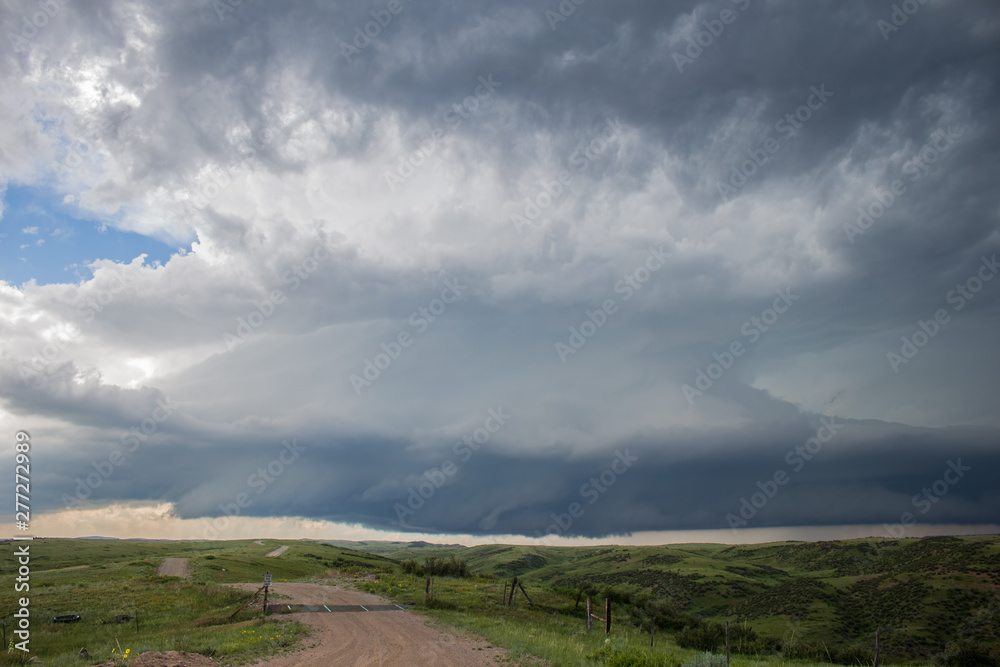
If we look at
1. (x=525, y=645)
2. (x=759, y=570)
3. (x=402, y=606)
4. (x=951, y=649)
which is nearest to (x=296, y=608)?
(x=402, y=606)

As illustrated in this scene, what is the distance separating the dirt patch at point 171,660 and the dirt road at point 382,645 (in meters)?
2.45

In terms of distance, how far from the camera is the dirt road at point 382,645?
2170 cm

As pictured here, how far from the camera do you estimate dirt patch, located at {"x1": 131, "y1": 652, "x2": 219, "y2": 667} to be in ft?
59.9

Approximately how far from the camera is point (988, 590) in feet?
253

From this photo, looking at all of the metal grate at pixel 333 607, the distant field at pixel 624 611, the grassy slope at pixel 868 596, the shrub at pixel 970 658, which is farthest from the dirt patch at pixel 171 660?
the grassy slope at pixel 868 596

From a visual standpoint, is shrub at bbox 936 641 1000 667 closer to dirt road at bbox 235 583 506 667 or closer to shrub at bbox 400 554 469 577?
dirt road at bbox 235 583 506 667

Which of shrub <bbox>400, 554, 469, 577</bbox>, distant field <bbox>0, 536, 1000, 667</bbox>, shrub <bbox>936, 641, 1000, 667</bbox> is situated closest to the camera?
distant field <bbox>0, 536, 1000, 667</bbox>

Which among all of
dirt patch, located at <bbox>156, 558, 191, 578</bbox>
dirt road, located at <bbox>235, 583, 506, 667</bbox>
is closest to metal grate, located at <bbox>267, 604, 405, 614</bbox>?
dirt road, located at <bbox>235, 583, 506, 667</bbox>

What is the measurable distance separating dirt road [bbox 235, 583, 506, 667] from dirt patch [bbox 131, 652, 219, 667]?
2447 mm

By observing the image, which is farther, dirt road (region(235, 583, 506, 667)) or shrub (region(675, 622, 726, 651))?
shrub (region(675, 622, 726, 651))

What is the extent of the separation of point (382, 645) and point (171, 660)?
9.29 meters

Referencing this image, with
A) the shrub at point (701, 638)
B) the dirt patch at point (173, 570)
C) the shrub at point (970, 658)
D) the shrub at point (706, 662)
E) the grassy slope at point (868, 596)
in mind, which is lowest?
the grassy slope at point (868, 596)

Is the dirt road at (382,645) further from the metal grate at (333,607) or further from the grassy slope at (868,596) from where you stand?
the grassy slope at (868,596)

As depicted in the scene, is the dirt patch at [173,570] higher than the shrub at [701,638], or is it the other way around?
the shrub at [701,638]
